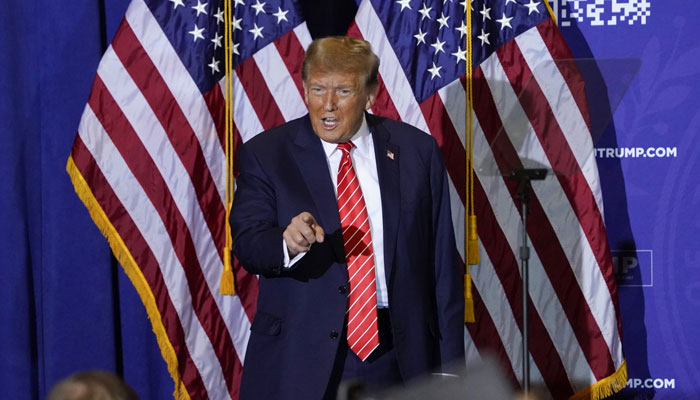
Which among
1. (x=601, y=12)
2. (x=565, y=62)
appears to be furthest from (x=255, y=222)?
(x=601, y=12)

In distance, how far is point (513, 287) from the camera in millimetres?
3957

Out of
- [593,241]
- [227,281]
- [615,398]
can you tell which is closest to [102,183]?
[227,281]

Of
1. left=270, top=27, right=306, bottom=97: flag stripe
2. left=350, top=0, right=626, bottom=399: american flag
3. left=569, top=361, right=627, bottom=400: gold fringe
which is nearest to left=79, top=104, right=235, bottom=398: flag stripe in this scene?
left=270, top=27, right=306, bottom=97: flag stripe

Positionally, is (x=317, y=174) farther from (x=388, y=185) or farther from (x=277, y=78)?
(x=277, y=78)

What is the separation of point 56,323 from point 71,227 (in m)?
0.39

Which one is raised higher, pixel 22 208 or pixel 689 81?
pixel 689 81

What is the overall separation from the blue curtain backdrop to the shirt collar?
1.16 metres

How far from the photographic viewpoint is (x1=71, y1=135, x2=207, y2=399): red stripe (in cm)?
372

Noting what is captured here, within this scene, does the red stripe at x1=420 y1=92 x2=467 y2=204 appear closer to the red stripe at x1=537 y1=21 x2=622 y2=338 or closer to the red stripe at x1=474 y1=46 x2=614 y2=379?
the red stripe at x1=474 y1=46 x2=614 y2=379

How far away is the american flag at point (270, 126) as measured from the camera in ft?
12.3

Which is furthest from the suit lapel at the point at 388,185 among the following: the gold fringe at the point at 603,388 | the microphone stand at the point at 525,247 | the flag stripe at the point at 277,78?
the gold fringe at the point at 603,388

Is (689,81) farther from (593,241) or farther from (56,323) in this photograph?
(56,323)

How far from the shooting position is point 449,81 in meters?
3.86

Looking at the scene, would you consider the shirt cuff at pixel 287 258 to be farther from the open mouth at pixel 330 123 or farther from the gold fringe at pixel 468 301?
the gold fringe at pixel 468 301
